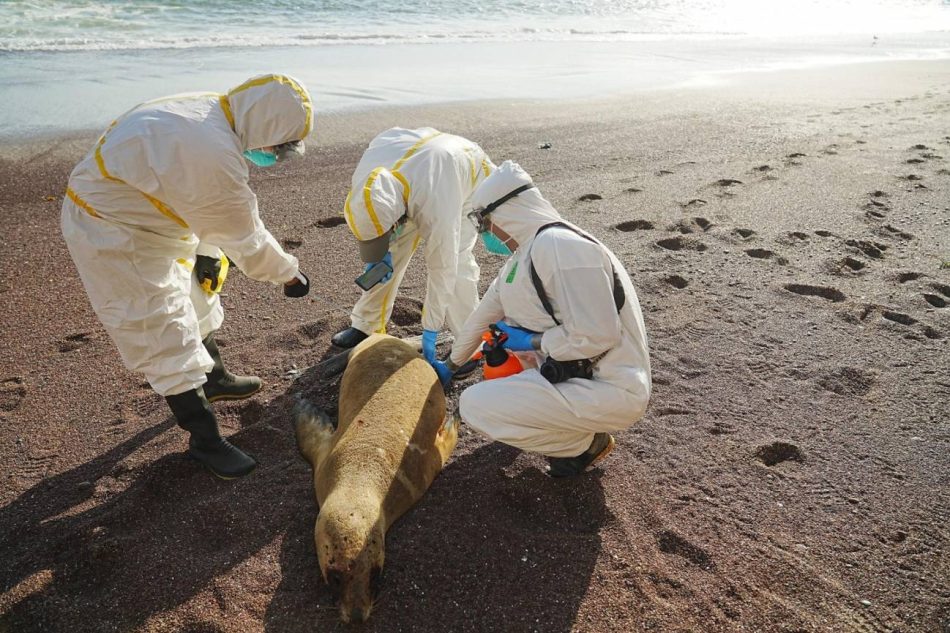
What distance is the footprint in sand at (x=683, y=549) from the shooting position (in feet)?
11.6

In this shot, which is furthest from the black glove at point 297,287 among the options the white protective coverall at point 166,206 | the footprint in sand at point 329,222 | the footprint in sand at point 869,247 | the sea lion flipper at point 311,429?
the footprint in sand at point 869,247

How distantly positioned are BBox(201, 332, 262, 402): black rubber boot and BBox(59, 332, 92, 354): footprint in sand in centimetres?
133

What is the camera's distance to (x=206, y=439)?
407 centimetres

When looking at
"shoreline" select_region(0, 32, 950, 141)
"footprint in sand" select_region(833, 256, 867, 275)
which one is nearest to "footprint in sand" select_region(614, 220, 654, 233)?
"footprint in sand" select_region(833, 256, 867, 275)

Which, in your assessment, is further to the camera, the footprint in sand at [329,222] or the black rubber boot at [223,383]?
the footprint in sand at [329,222]

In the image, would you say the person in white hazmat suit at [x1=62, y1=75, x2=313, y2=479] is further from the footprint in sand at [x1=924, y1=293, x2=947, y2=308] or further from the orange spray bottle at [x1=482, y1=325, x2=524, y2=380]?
the footprint in sand at [x1=924, y1=293, x2=947, y2=308]

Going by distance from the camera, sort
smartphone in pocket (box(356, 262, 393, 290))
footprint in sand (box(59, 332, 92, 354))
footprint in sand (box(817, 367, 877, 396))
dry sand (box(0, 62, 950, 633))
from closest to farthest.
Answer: dry sand (box(0, 62, 950, 633)) → smartphone in pocket (box(356, 262, 393, 290)) → footprint in sand (box(817, 367, 877, 396)) → footprint in sand (box(59, 332, 92, 354))

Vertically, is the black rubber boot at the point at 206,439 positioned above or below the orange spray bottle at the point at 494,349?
below

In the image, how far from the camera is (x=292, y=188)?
8281mm

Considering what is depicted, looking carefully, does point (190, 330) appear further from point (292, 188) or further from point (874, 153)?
point (874, 153)

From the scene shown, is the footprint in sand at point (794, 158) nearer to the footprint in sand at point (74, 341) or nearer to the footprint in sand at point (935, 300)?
the footprint in sand at point (935, 300)

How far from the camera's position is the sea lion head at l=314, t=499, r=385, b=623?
3.15m

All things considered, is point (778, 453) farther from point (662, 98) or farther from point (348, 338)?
point (662, 98)

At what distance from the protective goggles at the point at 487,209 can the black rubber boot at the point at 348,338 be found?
1.70m
